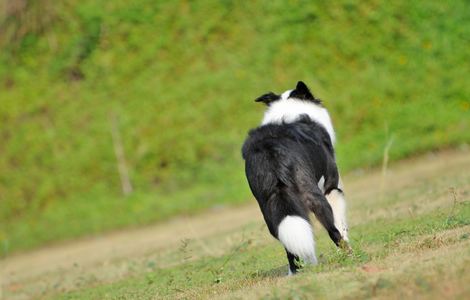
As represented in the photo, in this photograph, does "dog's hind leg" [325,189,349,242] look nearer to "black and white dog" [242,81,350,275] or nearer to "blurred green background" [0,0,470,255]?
"black and white dog" [242,81,350,275]

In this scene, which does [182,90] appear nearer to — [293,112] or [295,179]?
[293,112]

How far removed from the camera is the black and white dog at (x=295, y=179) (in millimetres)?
8398

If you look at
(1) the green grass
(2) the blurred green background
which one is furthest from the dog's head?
(2) the blurred green background

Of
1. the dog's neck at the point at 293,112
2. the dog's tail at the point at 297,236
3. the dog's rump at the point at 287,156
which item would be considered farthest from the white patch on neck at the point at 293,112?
the dog's tail at the point at 297,236

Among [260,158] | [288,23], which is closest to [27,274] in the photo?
[260,158]

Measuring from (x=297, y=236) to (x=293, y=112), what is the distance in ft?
8.84

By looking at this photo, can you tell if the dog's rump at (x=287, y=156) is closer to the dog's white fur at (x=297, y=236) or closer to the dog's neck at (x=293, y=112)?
the dog's neck at (x=293, y=112)

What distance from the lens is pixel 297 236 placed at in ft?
26.8

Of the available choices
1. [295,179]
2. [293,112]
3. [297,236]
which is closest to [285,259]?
[293,112]

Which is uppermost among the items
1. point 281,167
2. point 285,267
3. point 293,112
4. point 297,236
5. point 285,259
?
point 293,112

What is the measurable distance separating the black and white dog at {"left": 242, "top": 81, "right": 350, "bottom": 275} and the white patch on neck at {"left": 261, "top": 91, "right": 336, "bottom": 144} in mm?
15

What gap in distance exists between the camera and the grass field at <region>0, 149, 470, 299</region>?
7316 millimetres

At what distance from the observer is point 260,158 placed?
901 centimetres

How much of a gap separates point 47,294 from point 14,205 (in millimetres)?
14449
